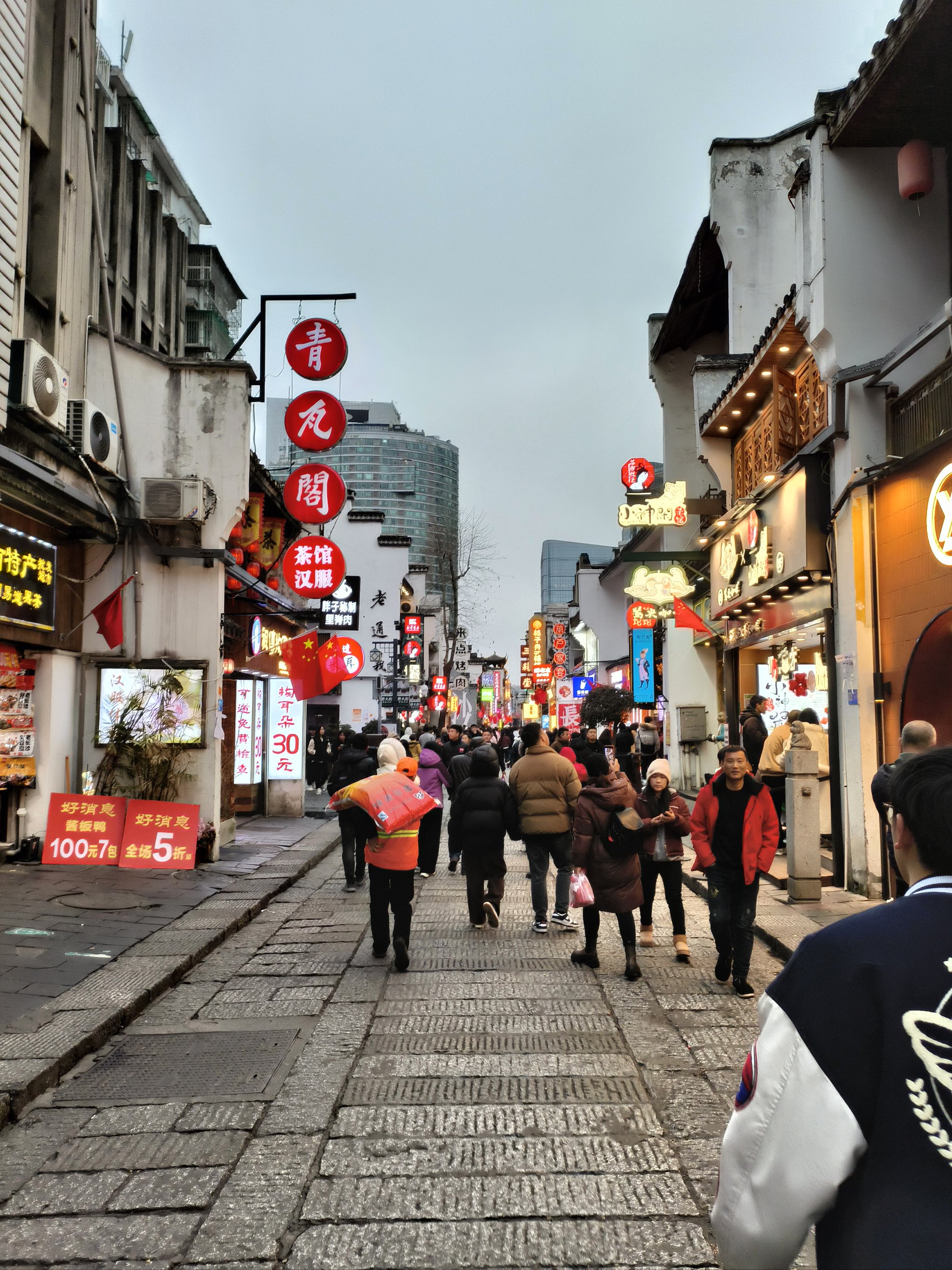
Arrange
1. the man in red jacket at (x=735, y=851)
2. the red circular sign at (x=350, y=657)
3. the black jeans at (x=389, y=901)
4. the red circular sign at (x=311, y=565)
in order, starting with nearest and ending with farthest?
the man in red jacket at (x=735, y=851) → the black jeans at (x=389, y=901) → the red circular sign at (x=350, y=657) → the red circular sign at (x=311, y=565)

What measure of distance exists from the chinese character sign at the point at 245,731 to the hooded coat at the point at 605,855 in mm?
11129

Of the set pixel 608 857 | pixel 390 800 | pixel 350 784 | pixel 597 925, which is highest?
pixel 390 800

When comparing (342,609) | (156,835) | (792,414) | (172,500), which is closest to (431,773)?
(156,835)

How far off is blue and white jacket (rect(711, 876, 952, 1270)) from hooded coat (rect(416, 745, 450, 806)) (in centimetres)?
1171

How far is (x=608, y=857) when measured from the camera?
26.2 feet

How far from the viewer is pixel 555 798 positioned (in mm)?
9828

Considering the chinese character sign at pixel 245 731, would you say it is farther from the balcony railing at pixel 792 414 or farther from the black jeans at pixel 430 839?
the balcony railing at pixel 792 414

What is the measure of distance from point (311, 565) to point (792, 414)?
9003mm

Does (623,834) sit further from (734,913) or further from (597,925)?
(734,913)

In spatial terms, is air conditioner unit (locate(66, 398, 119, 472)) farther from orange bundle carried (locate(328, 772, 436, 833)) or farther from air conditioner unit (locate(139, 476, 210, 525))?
orange bundle carried (locate(328, 772, 436, 833))

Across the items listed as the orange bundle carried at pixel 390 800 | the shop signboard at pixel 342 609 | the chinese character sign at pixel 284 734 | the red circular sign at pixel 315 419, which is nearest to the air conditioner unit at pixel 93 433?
the red circular sign at pixel 315 419

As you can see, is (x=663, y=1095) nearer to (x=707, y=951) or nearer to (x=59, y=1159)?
(x=59, y=1159)

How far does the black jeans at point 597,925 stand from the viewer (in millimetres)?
7953

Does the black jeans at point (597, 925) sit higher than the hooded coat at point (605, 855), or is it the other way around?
the hooded coat at point (605, 855)
